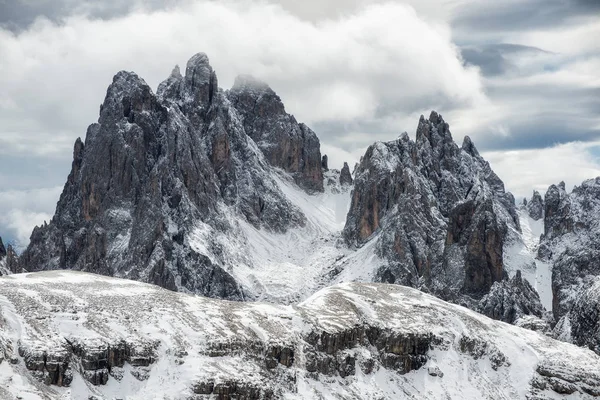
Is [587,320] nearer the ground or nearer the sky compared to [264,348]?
nearer the sky

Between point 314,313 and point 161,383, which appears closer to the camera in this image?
point 161,383

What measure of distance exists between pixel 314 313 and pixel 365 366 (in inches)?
473

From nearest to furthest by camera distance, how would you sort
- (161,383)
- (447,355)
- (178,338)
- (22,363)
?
(22,363)
(161,383)
(178,338)
(447,355)

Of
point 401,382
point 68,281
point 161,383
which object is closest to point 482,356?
point 401,382

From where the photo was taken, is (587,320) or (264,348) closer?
(264,348)

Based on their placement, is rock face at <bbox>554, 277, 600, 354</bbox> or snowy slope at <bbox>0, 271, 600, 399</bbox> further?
rock face at <bbox>554, 277, 600, 354</bbox>

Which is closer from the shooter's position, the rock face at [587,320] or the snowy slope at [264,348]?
the snowy slope at [264,348]

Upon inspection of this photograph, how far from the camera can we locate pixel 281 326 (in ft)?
397

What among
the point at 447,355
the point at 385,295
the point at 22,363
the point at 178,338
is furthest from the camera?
the point at 385,295

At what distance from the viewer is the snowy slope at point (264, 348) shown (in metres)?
100

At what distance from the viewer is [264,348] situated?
114m

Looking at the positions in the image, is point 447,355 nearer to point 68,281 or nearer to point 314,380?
point 314,380

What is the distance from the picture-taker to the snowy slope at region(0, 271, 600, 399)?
10000 cm

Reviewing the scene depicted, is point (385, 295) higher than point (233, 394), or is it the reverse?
point (385, 295)
